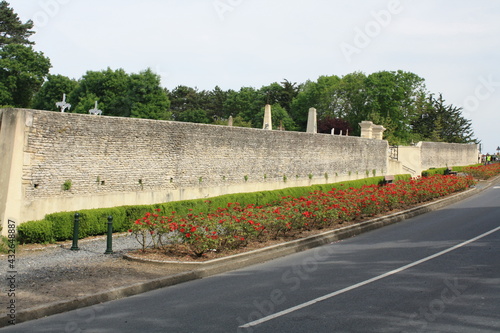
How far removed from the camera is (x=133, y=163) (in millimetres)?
17891

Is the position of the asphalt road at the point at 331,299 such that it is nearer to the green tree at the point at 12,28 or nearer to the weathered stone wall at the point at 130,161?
the weathered stone wall at the point at 130,161

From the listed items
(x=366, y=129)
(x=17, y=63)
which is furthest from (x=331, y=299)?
(x=17, y=63)

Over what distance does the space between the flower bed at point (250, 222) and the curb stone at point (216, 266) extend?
622 millimetres

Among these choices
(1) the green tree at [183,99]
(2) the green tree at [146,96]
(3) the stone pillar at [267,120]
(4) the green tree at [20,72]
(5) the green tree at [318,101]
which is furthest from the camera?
(1) the green tree at [183,99]

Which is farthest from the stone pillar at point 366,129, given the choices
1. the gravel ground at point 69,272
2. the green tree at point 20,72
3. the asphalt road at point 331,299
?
the green tree at point 20,72

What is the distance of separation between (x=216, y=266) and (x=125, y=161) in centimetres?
850

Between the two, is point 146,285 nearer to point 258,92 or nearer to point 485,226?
point 485,226

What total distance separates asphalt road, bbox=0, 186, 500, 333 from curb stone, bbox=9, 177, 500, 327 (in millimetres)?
199

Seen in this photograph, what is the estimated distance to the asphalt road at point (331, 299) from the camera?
261 inches

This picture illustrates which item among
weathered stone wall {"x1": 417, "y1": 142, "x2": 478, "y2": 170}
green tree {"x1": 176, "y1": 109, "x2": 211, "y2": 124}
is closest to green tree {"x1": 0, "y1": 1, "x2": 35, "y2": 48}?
green tree {"x1": 176, "y1": 109, "x2": 211, "y2": 124}

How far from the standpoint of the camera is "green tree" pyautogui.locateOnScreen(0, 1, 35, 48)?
55.8 m

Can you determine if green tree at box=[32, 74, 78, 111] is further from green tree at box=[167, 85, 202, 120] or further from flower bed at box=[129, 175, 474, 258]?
flower bed at box=[129, 175, 474, 258]

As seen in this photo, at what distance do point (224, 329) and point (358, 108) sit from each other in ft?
222

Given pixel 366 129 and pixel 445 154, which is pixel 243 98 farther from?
pixel 366 129
